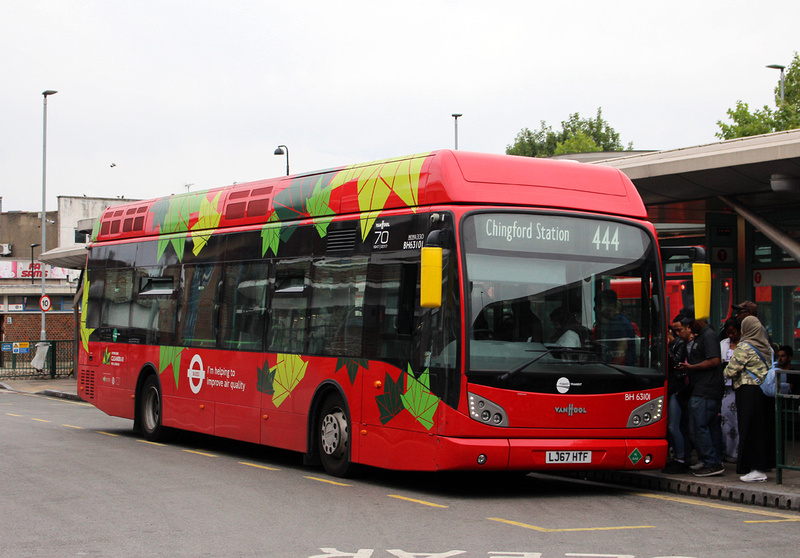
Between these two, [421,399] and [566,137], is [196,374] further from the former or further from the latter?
[566,137]

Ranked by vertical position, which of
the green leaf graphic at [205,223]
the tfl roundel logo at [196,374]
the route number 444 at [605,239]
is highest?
the green leaf graphic at [205,223]

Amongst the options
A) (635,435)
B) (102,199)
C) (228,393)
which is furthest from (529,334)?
(102,199)

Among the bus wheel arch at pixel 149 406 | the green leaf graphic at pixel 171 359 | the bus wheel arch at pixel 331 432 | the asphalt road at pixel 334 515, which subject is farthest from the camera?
the bus wheel arch at pixel 149 406

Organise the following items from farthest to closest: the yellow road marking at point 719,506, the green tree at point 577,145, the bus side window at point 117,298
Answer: the green tree at point 577,145 → the bus side window at point 117,298 → the yellow road marking at point 719,506

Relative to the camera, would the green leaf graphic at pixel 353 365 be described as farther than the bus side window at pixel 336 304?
No

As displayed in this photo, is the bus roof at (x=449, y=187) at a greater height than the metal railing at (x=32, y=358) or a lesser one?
greater

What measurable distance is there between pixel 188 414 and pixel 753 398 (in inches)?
310

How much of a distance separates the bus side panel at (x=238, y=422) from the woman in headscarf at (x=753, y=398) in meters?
5.75

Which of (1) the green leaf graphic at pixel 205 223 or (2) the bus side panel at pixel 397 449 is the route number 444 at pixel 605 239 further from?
(1) the green leaf graphic at pixel 205 223

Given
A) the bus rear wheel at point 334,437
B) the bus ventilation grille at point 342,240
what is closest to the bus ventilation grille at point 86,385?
the bus rear wheel at point 334,437

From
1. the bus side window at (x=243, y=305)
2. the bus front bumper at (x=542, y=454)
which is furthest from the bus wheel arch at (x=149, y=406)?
the bus front bumper at (x=542, y=454)

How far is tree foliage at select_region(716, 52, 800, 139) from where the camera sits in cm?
5131

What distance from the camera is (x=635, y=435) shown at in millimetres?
10547

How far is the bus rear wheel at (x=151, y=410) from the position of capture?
16266 mm
